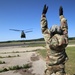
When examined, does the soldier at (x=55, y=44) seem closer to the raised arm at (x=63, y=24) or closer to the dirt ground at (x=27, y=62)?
the raised arm at (x=63, y=24)

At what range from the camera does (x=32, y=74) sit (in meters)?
12.9

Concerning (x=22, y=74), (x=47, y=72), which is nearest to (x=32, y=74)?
(x=22, y=74)

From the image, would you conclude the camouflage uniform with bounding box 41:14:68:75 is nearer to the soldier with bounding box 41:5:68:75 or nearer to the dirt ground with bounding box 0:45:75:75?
the soldier with bounding box 41:5:68:75

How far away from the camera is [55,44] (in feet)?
19.0

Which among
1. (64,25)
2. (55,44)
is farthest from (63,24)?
(55,44)

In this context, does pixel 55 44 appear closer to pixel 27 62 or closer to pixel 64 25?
pixel 64 25

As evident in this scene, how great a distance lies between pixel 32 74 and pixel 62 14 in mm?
7336

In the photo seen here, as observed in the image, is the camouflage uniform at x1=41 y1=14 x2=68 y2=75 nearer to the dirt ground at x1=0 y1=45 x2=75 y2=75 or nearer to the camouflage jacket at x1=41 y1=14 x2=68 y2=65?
the camouflage jacket at x1=41 y1=14 x2=68 y2=65

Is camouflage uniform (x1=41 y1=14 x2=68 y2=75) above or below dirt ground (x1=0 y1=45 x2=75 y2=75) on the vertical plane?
above

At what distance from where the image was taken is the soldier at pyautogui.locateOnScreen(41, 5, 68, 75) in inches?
229

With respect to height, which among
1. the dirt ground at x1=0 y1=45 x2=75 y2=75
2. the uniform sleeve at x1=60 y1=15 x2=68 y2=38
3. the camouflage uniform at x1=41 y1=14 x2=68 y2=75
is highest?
the uniform sleeve at x1=60 y1=15 x2=68 y2=38

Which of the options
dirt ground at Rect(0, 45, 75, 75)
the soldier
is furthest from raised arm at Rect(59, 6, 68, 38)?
dirt ground at Rect(0, 45, 75, 75)

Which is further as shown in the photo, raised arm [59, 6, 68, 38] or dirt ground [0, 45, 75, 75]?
dirt ground [0, 45, 75, 75]

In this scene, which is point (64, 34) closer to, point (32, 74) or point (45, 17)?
point (45, 17)
